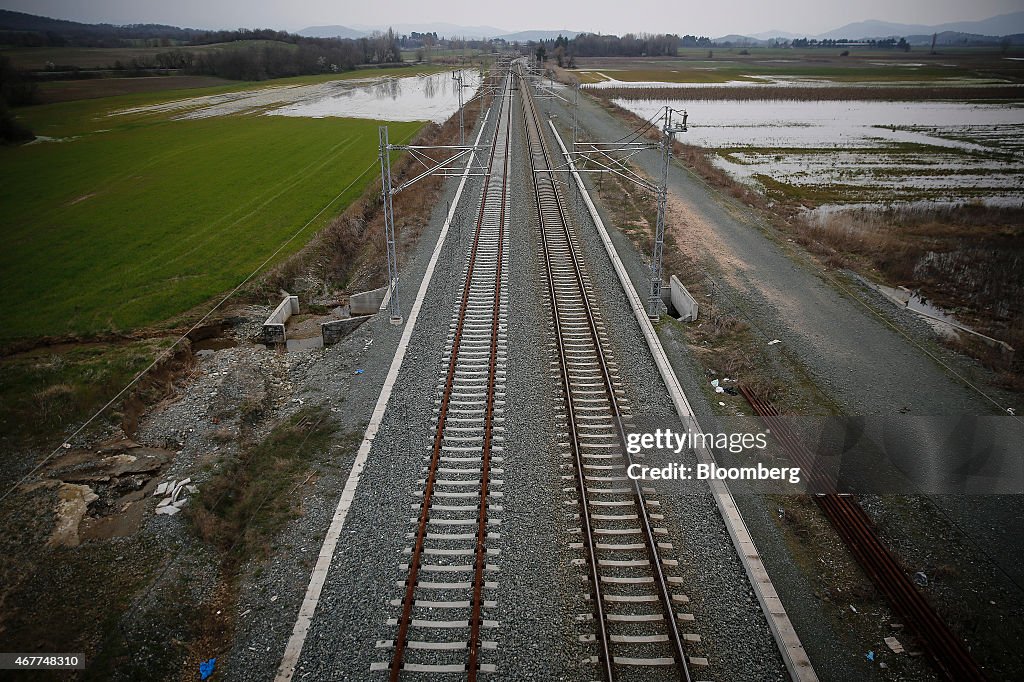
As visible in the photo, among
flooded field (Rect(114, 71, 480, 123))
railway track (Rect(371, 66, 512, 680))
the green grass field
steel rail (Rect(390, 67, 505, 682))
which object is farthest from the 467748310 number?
flooded field (Rect(114, 71, 480, 123))

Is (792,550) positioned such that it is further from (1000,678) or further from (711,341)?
(711,341)

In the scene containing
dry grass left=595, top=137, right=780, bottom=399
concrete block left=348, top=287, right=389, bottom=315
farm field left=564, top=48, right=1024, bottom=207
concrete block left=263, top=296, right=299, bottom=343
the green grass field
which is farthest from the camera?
farm field left=564, top=48, right=1024, bottom=207

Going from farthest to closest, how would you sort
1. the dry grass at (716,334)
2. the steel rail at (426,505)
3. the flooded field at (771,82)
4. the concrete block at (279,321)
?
the flooded field at (771,82), the concrete block at (279,321), the dry grass at (716,334), the steel rail at (426,505)

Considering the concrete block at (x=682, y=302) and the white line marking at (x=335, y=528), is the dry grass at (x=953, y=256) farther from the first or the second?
the white line marking at (x=335, y=528)

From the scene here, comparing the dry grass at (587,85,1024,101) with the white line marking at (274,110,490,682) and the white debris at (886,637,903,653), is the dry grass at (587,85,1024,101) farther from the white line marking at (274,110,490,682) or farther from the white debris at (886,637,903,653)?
the white debris at (886,637,903,653)

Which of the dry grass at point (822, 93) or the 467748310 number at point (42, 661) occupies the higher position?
the dry grass at point (822, 93)

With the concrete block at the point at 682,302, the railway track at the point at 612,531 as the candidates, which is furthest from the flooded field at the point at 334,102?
the railway track at the point at 612,531

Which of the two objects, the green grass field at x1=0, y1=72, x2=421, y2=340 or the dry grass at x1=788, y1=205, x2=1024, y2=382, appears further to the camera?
the green grass field at x1=0, y1=72, x2=421, y2=340

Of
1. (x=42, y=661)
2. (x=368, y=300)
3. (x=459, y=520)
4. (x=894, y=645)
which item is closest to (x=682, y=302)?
(x=368, y=300)
